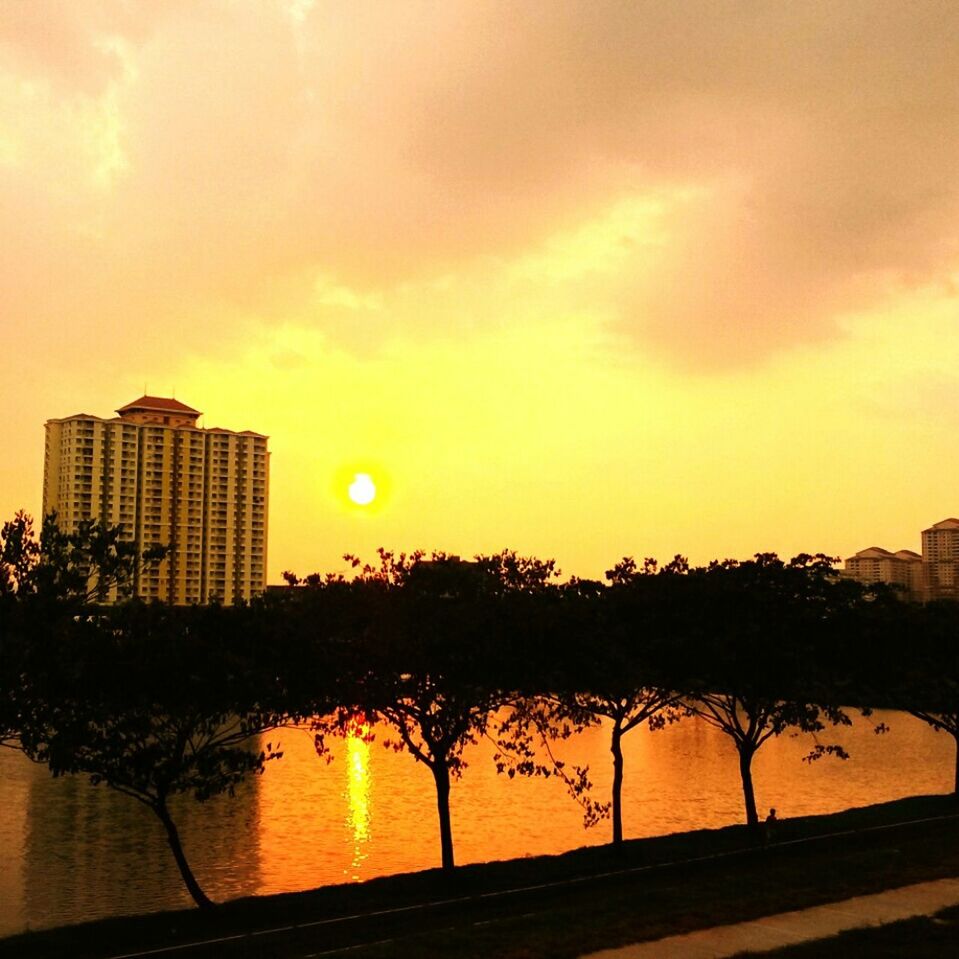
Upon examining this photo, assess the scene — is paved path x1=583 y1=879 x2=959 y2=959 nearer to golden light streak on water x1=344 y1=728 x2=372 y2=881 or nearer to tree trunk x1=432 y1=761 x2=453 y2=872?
tree trunk x1=432 y1=761 x2=453 y2=872

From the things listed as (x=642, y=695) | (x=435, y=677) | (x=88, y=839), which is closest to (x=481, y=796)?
(x=88, y=839)

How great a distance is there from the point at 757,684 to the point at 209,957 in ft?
75.0

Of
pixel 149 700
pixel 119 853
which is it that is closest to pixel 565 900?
pixel 149 700

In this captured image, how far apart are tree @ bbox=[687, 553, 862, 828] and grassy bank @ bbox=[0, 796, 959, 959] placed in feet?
15.5

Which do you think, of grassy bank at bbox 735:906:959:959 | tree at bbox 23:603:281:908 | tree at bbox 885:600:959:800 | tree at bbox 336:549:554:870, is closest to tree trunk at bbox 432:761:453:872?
tree at bbox 336:549:554:870

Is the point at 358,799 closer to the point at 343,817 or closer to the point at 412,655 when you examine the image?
the point at 343,817

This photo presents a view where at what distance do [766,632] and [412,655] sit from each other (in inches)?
564

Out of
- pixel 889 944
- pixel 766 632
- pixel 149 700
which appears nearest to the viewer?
pixel 889 944

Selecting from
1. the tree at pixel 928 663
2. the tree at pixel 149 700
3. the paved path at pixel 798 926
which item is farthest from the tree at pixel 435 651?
the tree at pixel 928 663

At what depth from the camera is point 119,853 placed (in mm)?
48719

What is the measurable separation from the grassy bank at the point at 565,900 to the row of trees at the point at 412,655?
2110 mm

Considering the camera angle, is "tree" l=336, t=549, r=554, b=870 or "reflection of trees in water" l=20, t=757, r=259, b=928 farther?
"reflection of trees in water" l=20, t=757, r=259, b=928

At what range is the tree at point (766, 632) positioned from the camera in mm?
37438

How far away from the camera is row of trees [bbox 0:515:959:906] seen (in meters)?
24.8
